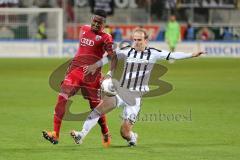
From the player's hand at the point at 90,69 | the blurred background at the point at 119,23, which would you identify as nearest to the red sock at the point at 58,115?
the player's hand at the point at 90,69

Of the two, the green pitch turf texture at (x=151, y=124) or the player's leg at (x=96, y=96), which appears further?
the player's leg at (x=96, y=96)

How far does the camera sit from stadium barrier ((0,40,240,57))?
43344mm

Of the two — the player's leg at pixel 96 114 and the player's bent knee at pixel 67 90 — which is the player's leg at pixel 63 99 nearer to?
the player's bent knee at pixel 67 90

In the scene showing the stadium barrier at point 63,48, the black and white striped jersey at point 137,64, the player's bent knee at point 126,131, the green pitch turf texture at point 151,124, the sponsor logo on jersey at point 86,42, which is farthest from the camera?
the stadium barrier at point 63,48

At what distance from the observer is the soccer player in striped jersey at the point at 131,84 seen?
12719 mm

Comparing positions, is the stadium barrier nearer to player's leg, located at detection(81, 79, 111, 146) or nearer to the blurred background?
the blurred background

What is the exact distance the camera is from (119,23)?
4753cm

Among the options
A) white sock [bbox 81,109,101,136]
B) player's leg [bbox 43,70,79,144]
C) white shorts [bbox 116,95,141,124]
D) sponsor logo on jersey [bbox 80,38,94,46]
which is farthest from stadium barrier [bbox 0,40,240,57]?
white shorts [bbox 116,95,141,124]

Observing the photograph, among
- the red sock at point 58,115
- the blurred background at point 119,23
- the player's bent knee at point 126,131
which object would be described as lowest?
the blurred background at point 119,23

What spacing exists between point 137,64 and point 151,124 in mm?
3681

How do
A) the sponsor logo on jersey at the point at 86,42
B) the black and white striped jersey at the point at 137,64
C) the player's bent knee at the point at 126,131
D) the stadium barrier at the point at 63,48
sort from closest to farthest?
the player's bent knee at the point at 126,131
the black and white striped jersey at the point at 137,64
the sponsor logo on jersey at the point at 86,42
the stadium barrier at the point at 63,48

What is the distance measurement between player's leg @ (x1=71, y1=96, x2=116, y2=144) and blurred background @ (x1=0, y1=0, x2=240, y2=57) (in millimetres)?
29393

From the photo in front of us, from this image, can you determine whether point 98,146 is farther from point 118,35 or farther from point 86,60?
point 118,35

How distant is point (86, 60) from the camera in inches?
517
